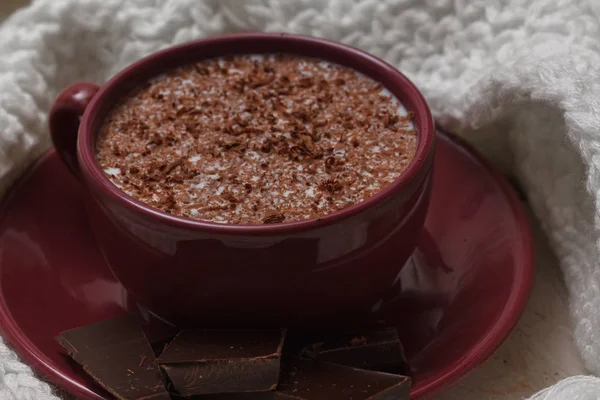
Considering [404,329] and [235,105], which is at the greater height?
[235,105]

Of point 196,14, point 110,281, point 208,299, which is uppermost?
point 196,14

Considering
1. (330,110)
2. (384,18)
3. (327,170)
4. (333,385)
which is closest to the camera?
(333,385)

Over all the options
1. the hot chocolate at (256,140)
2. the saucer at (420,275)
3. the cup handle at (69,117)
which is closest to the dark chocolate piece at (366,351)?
the saucer at (420,275)

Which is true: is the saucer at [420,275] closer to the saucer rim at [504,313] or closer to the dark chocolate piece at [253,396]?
the saucer rim at [504,313]

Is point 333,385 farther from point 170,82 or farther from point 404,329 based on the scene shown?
point 170,82

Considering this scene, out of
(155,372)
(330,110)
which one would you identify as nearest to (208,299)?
(155,372)

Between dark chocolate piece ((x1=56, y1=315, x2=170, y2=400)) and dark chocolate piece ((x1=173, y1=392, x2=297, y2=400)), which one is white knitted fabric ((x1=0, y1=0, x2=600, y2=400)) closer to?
dark chocolate piece ((x1=56, y1=315, x2=170, y2=400))
